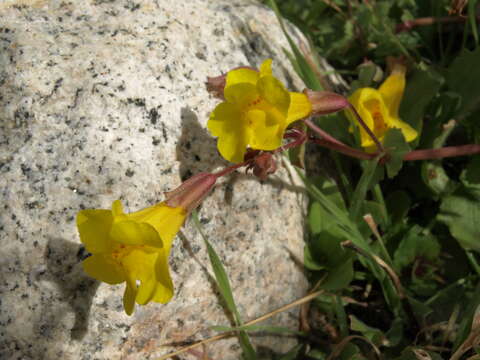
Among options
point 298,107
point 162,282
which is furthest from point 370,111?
point 162,282

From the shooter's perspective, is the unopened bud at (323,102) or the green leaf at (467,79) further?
the green leaf at (467,79)

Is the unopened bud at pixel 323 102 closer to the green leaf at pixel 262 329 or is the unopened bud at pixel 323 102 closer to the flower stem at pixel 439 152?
the flower stem at pixel 439 152

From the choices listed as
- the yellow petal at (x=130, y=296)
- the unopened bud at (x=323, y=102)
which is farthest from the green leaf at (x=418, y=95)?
the yellow petal at (x=130, y=296)

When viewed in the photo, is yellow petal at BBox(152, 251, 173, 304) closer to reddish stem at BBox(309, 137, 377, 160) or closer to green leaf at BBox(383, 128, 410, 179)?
reddish stem at BBox(309, 137, 377, 160)

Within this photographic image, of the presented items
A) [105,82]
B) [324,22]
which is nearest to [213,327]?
[105,82]

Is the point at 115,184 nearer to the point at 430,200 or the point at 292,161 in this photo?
the point at 292,161

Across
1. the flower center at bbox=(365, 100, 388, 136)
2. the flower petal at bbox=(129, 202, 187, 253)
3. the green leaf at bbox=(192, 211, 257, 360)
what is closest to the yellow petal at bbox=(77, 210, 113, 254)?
the flower petal at bbox=(129, 202, 187, 253)

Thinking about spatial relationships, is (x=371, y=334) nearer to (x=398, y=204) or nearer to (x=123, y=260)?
(x=398, y=204)
